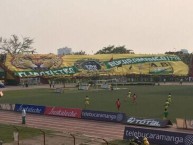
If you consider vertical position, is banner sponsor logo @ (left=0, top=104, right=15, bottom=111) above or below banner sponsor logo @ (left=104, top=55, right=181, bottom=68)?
below

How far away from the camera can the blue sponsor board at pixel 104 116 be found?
3291 centimetres

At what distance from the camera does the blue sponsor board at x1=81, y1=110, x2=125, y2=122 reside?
32906 millimetres

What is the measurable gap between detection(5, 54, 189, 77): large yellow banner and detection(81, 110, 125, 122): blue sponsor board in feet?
216

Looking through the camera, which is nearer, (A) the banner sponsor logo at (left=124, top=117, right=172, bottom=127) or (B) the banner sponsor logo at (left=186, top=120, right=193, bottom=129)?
(B) the banner sponsor logo at (left=186, top=120, right=193, bottom=129)

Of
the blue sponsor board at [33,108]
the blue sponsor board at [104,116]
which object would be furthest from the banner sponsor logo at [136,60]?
the blue sponsor board at [104,116]

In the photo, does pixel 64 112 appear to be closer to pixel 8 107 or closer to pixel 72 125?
pixel 72 125

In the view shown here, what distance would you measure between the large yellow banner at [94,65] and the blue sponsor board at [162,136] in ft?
252

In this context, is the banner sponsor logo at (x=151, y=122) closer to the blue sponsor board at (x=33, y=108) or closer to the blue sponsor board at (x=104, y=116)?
the blue sponsor board at (x=104, y=116)

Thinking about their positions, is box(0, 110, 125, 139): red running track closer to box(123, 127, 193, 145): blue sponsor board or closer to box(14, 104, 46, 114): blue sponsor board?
box(14, 104, 46, 114): blue sponsor board

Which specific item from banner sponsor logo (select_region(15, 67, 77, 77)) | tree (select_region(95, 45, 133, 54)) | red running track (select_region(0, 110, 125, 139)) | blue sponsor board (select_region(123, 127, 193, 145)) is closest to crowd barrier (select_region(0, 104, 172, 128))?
red running track (select_region(0, 110, 125, 139))

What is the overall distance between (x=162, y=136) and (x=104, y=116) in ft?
33.7

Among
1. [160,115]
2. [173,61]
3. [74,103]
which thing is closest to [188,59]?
[173,61]

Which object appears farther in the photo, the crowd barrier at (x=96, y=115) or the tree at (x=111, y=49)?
the tree at (x=111, y=49)

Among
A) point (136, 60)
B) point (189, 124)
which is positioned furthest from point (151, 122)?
point (136, 60)
